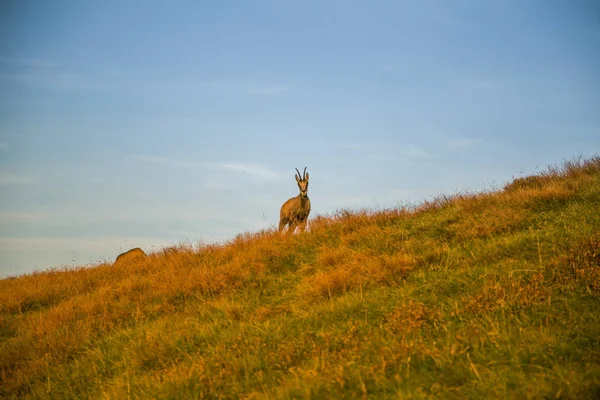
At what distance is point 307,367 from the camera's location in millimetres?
5102

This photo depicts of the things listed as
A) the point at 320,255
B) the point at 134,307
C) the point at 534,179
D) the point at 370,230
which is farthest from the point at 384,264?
the point at 534,179

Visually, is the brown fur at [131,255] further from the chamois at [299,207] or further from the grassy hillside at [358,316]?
the chamois at [299,207]

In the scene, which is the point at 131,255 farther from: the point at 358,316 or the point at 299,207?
the point at 358,316

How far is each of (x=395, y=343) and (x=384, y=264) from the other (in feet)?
10.1

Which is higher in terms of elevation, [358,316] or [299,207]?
[299,207]

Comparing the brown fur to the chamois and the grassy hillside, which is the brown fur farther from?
the chamois

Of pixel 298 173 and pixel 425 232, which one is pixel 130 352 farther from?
pixel 298 173

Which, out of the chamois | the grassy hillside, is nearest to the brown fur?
the grassy hillside

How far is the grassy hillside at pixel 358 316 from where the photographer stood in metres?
4.61

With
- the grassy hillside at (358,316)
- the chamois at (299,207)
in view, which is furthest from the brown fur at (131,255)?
the chamois at (299,207)

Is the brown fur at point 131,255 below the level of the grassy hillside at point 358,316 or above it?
above

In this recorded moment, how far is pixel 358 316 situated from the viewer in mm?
6434

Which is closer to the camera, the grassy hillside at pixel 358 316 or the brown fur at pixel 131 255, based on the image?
the grassy hillside at pixel 358 316

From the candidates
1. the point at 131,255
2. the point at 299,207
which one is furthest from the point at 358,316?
the point at 131,255
